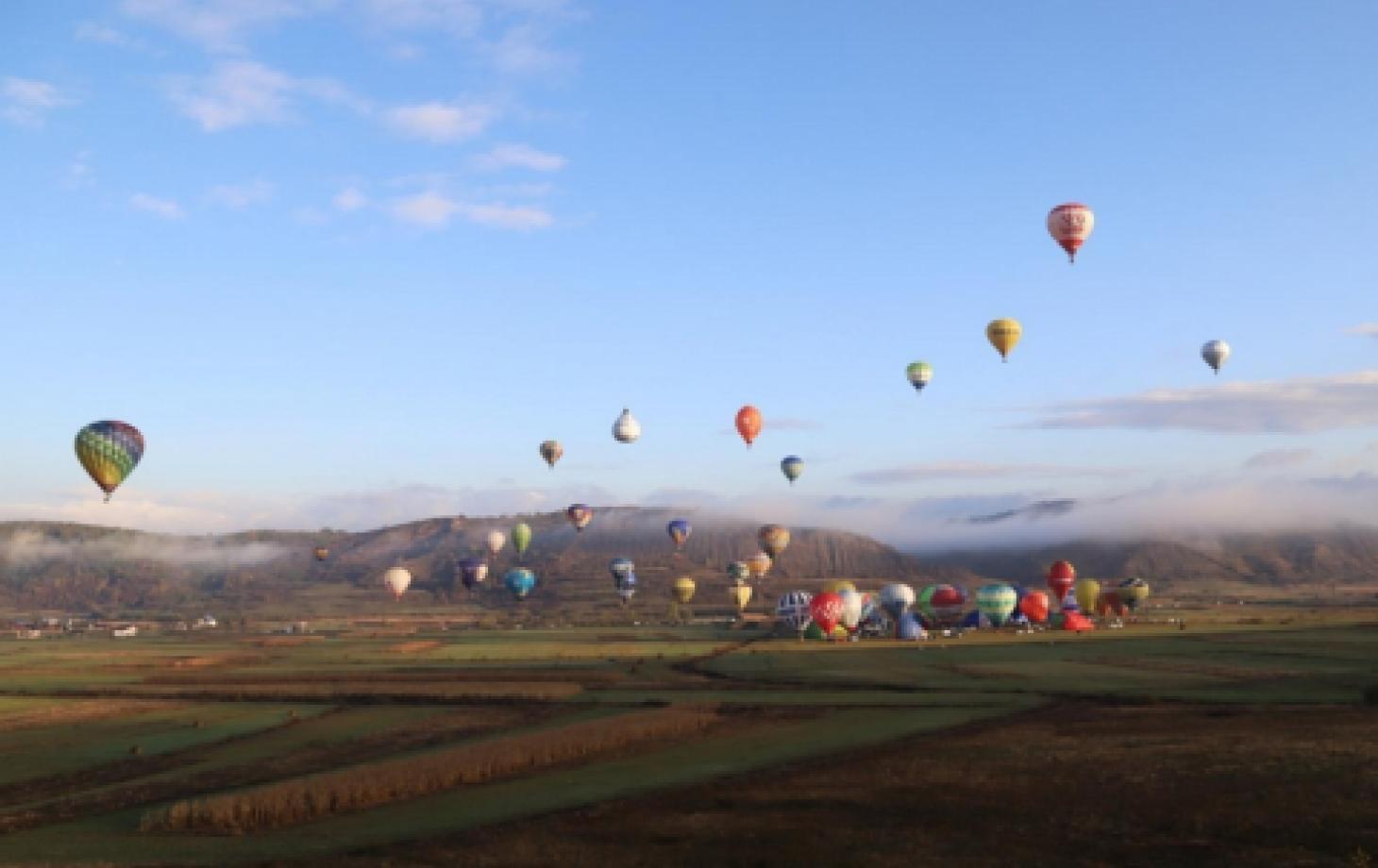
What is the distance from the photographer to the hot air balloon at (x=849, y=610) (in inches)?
5281

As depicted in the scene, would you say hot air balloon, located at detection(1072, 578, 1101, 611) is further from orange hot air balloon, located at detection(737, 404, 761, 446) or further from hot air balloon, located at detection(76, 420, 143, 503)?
hot air balloon, located at detection(76, 420, 143, 503)

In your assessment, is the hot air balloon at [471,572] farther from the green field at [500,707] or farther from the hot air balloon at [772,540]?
the green field at [500,707]

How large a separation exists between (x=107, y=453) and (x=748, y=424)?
72.4 m

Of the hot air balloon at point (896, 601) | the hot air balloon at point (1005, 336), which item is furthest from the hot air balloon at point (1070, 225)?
the hot air balloon at point (896, 601)

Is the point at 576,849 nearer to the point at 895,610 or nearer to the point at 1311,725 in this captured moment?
the point at 1311,725

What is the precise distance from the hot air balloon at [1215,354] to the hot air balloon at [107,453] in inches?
4388

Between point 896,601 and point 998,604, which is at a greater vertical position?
point 896,601

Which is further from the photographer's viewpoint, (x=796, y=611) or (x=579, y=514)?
(x=579, y=514)

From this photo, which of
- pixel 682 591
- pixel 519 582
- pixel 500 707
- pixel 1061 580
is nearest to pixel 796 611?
pixel 1061 580

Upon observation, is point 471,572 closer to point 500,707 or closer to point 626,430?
point 626,430

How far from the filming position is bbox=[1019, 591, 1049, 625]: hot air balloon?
5945 inches

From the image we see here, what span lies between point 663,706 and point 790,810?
31.9m

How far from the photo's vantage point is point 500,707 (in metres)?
73.6

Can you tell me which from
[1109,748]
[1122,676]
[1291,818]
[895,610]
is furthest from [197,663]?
[1291,818]
